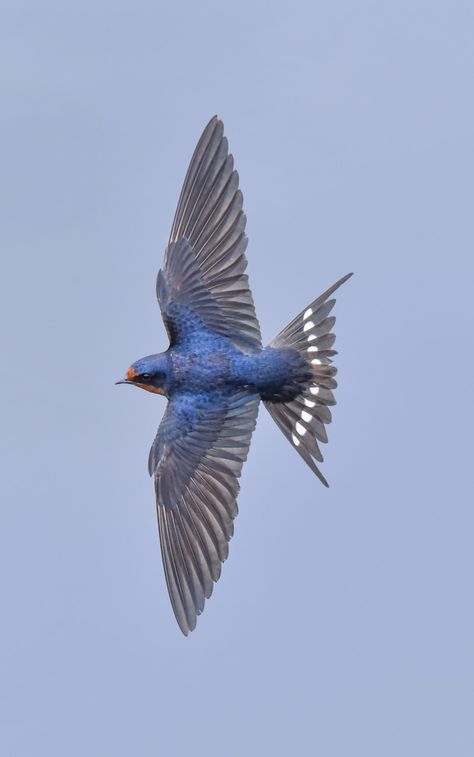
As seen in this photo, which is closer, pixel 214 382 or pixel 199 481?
pixel 214 382

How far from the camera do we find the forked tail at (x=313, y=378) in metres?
8.00

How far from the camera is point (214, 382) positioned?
792 cm

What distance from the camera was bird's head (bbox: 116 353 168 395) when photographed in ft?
26.5

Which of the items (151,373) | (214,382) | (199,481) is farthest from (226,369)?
(199,481)

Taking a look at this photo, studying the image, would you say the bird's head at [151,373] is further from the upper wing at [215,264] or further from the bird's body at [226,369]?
the upper wing at [215,264]

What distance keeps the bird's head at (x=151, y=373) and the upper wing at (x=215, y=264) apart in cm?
16

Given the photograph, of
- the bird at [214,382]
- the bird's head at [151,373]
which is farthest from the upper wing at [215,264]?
the bird's head at [151,373]

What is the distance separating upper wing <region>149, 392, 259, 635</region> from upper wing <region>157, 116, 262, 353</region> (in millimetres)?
346

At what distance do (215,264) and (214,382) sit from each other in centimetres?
67

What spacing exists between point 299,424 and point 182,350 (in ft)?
2.10

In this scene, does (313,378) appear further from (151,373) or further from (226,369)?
(151,373)

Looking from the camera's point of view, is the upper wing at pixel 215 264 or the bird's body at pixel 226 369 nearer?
the bird's body at pixel 226 369

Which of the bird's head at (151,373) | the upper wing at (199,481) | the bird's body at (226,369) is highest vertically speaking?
the bird's head at (151,373)

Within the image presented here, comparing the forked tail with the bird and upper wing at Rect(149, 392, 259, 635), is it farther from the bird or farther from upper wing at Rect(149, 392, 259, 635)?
upper wing at Rect(149, 392, 259, 635)
